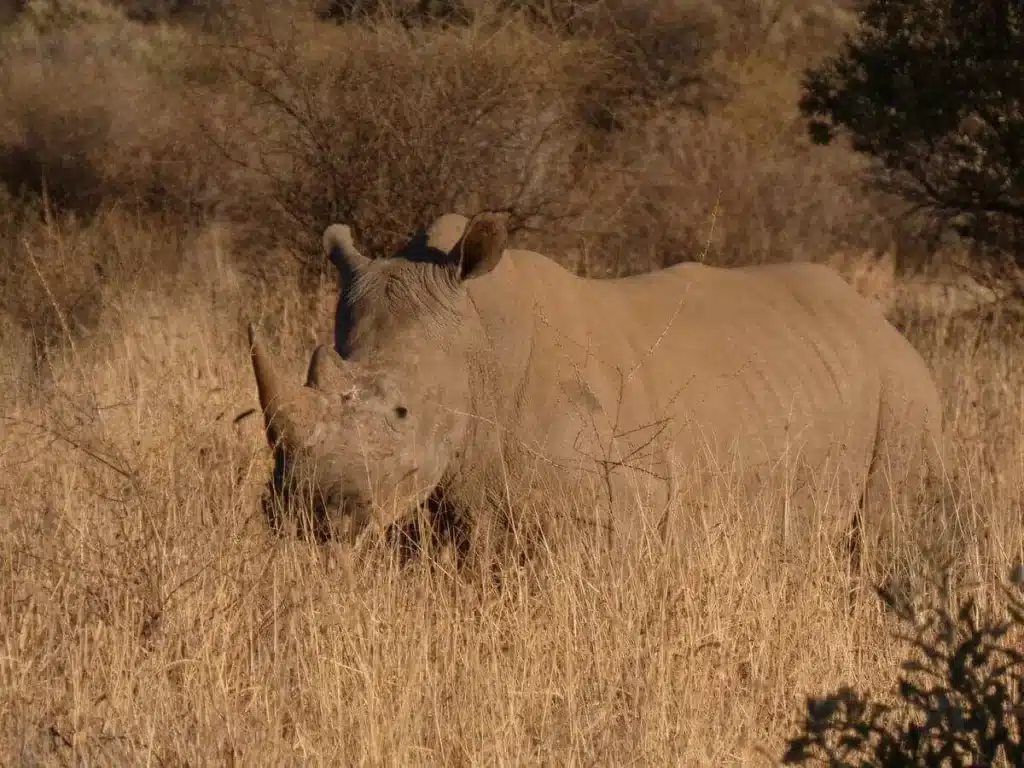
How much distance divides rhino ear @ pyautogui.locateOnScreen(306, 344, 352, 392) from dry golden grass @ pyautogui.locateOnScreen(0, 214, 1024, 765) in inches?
17.1

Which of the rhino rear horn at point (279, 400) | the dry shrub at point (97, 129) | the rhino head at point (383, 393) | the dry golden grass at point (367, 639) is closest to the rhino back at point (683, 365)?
the rhino head at point (383, 393)

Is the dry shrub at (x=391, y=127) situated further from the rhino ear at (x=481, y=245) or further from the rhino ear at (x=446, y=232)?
the rhino ear at (x=481, y=245)

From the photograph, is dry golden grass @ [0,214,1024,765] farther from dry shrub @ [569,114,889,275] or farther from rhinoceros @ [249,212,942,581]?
dry shrub @ [569,114,889,275]

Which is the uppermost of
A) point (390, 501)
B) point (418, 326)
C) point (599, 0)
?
point (418, 326)

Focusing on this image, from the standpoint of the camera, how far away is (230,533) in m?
4.97

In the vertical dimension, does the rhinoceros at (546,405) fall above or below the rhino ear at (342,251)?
below

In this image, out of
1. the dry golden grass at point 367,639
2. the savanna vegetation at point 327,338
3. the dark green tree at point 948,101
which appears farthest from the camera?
the dark green tree at point 948,101

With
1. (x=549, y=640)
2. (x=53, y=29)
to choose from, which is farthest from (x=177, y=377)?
(x=53, y=29)

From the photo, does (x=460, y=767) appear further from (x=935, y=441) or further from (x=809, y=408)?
(x=935, y=441)

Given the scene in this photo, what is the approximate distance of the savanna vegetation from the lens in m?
3.94

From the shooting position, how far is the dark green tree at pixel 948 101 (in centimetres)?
987

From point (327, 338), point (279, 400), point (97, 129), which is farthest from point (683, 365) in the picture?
point (97, 129)

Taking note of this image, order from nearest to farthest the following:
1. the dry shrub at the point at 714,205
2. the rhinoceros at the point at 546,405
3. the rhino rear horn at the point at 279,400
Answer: the rhino rear horn at the point at 279,400 → the rhinoceros at the point at 546,405 → the dry shrub at the point at 714,205

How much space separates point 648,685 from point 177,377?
3879 mm
